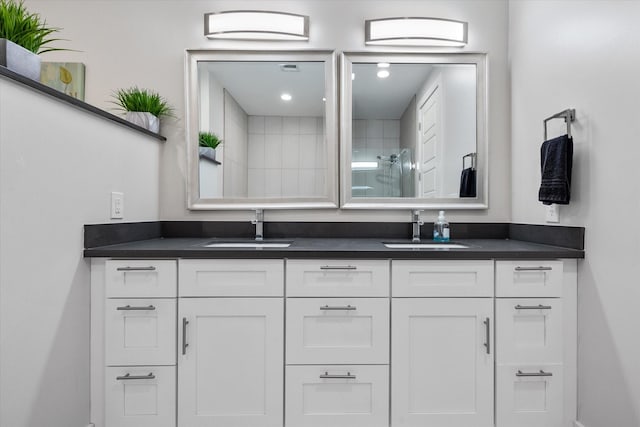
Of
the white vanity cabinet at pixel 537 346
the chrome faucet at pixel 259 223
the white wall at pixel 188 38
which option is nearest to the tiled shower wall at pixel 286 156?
the chrome faucet at pixel 259 223

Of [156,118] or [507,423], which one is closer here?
[507,423]

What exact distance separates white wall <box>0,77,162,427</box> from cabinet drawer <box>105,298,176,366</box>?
98mm

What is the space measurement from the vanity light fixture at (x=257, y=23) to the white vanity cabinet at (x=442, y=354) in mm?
1380

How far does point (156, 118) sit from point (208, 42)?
19.6 inches

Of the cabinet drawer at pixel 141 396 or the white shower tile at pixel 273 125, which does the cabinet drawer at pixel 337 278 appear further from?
the white shower tile at pixel 273 125

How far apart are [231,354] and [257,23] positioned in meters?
1.61

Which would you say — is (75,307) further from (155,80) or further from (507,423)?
(507,423)

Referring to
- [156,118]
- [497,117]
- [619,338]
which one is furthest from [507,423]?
[156,118]

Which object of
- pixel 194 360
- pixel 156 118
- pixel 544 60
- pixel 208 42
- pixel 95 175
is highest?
pixel 208 42

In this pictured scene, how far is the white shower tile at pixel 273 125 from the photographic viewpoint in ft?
6.53

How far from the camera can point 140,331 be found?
56.8 inches

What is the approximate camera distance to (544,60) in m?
1.67

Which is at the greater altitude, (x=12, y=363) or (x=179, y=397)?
(x=12, y=363)

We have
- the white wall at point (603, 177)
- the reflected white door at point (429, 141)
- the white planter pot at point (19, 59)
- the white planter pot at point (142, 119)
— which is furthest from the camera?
the reflected white door at point (429, 141)
